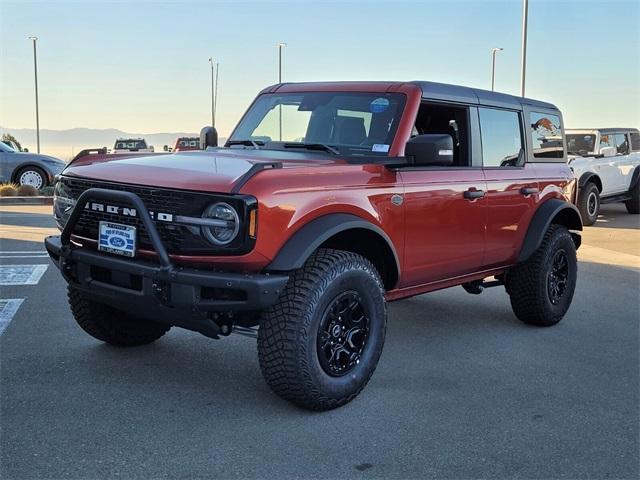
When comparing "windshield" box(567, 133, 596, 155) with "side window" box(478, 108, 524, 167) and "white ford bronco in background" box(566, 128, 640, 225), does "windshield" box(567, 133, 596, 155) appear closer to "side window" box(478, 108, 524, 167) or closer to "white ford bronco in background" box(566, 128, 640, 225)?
"white ford bronco in background" box(566, 128, 640, 225)

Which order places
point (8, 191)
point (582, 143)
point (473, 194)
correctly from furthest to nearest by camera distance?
point (8, 191) < point (582, 143) < point (473, 194)

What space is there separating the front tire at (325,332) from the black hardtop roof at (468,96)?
1.50 metres

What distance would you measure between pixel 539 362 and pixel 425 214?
4.49ft

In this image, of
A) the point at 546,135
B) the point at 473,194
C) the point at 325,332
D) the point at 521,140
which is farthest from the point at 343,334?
the point at 546,135

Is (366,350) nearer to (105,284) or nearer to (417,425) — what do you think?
(417,425)

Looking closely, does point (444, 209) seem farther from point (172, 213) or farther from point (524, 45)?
point (524, 45)

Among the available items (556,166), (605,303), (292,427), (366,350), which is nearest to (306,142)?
(366,350)

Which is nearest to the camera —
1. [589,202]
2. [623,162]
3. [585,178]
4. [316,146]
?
[316,146]

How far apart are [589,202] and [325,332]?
35.8ft

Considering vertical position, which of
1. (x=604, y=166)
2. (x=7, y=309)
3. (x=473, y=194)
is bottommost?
(x=7, y=309)

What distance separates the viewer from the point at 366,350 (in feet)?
13.1

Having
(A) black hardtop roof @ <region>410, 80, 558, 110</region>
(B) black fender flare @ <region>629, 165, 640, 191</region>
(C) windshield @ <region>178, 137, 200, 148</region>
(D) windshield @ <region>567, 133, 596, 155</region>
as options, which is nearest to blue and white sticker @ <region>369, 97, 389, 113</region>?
(A) black hardtop roof @ <region>410, 80, 558, 110</region>

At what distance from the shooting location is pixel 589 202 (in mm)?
13266

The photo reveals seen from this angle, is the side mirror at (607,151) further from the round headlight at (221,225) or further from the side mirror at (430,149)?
the round headlight at (221,225)
